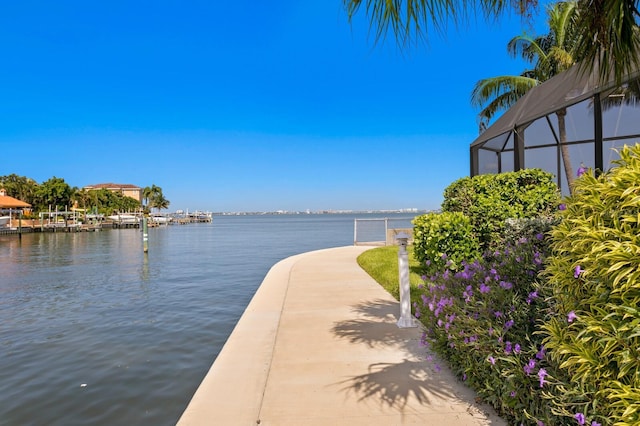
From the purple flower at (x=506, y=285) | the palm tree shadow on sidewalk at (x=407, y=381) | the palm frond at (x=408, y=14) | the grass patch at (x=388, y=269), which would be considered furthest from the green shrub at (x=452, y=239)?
the palm frond at (x=408, y=14)

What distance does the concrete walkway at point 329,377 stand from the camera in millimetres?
3428

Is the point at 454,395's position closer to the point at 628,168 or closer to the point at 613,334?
the point at 613,334

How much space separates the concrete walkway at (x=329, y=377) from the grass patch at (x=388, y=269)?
1.77 meters

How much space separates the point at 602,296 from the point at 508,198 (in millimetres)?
7318

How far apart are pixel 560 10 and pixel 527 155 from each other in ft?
36.2

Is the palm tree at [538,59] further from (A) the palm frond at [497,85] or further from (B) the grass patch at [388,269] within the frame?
(B) the grass patch at [388,269]

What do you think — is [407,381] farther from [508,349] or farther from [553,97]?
[553,97]

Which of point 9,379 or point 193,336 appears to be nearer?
point 9,379

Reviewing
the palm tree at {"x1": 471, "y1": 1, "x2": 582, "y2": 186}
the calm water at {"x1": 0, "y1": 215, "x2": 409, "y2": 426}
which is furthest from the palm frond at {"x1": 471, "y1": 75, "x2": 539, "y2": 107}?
the calm water at {"x1": 0, "y1": 215, "x2": 409, "y2": 426}

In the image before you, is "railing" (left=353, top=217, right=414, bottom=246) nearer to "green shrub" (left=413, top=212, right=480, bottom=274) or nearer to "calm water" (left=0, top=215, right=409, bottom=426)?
"calm water" (left=0, top=215, right=409, bottom=426)

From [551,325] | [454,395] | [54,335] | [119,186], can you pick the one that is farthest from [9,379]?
[119,186]

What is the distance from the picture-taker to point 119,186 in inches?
6555

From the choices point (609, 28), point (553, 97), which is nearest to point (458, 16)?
point (609, 28)

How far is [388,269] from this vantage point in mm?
11250
